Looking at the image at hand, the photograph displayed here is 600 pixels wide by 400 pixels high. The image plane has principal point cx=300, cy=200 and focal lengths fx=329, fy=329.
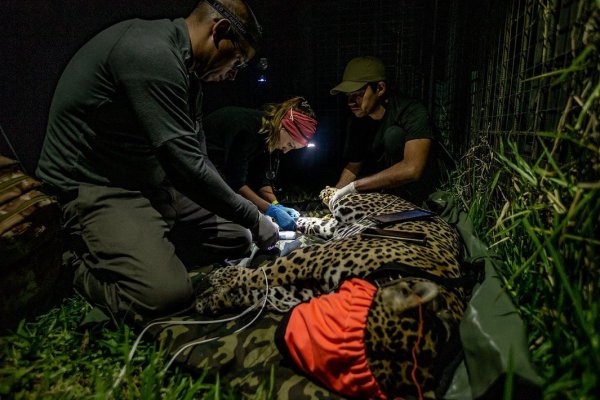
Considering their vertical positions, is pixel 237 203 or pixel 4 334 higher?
pixel 237 203

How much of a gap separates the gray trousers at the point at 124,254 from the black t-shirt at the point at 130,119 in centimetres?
14

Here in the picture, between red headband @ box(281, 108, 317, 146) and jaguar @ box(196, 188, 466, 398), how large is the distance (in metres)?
1.19

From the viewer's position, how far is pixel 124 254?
2123 millimetres

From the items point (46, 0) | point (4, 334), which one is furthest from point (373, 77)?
point (4, 334)

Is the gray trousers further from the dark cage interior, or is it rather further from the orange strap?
the dark cage interior

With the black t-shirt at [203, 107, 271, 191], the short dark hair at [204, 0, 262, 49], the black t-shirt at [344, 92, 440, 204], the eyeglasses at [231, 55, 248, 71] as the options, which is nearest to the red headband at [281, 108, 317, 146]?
the black t-shirt at [203, 107, 271, 191]

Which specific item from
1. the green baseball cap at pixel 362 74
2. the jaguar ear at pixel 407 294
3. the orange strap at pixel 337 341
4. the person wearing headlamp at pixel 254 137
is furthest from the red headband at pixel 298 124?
the jaguar ear at pixel 407 294

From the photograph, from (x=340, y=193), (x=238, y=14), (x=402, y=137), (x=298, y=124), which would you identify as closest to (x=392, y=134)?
(x=402, y=137)

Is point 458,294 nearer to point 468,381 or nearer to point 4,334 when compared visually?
point 468,381

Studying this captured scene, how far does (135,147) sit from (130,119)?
7.2 inches

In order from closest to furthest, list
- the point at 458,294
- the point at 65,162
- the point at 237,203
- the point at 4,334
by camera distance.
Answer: the point at 458,294 → the point at 4,334 → the point at 65,162 → the point at 237,203

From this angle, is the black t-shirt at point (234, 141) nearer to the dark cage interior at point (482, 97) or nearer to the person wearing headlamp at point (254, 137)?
the person wearing headlamp at point (254, 137)

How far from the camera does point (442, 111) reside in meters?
4.45

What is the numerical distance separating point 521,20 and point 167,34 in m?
2.42
